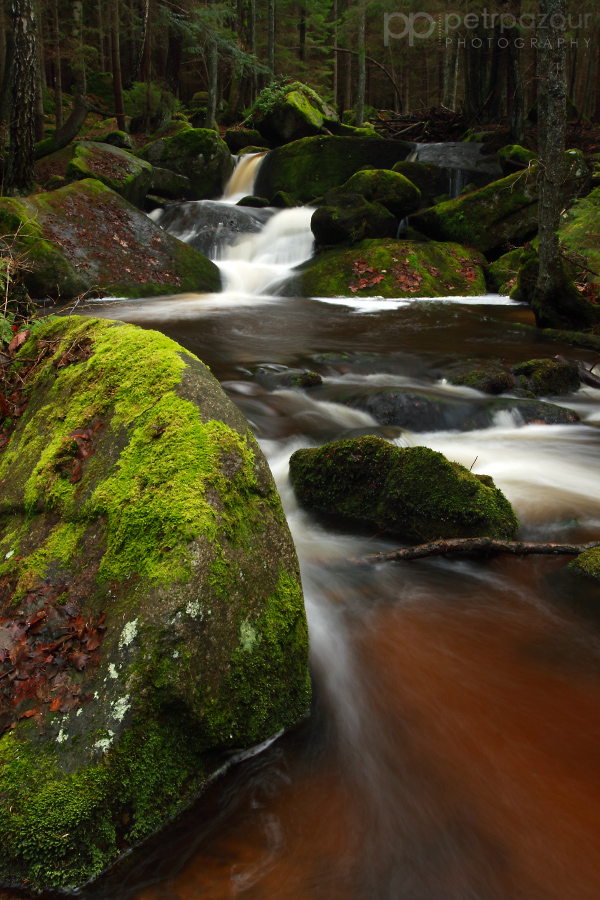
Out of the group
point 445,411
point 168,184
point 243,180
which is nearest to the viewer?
point 445,411

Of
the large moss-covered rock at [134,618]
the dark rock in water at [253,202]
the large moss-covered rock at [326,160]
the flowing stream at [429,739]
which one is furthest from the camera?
the large moss-covered rock at [326,160]

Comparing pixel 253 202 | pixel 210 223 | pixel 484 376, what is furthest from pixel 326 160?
pixel 484 376

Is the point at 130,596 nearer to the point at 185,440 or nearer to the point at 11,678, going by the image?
the point at 11,678

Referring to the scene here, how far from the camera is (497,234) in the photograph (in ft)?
50.6

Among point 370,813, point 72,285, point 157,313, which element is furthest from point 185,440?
point 72,285

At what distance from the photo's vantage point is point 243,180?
21.9 m

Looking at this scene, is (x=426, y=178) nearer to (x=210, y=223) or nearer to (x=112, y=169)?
(x=210, y=223)

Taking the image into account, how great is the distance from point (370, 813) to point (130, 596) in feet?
4.52

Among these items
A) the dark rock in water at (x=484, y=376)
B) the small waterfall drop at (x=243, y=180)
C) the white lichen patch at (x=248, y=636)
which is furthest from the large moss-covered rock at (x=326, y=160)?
the white lichen patch at (x=248, y=636)

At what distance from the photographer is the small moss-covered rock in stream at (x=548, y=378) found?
8164mm

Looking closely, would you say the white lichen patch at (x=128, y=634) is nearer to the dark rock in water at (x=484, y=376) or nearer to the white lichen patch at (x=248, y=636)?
the white lichen patch at (x=248, y=636)

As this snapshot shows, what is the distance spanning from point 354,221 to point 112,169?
7.24m

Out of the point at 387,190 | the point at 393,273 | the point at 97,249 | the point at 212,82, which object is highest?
the point at 212,82

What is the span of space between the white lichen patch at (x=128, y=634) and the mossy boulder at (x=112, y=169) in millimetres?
16452
